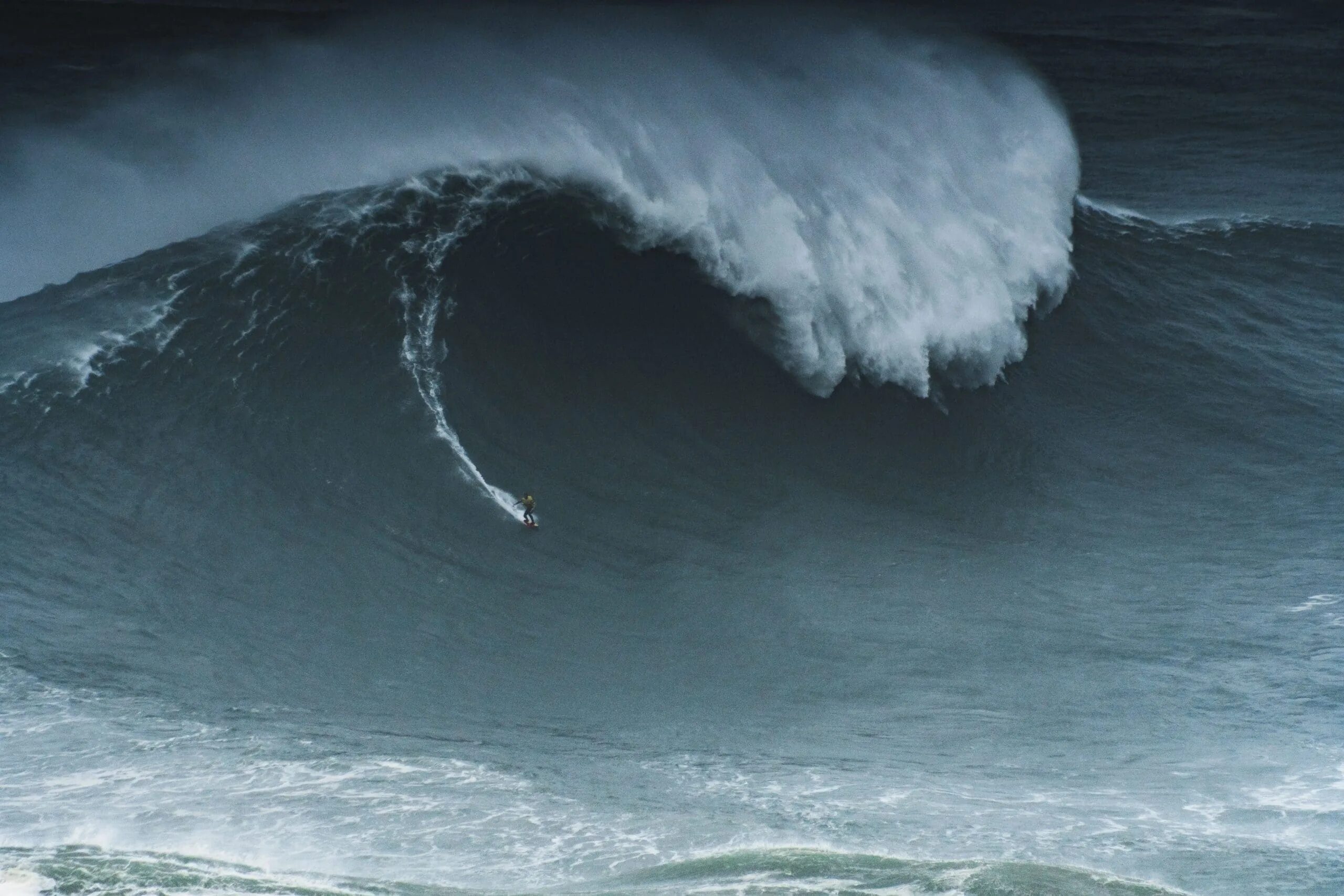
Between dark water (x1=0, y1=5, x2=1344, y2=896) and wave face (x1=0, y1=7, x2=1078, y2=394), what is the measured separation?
78 mm

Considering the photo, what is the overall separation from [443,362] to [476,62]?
5945 mm

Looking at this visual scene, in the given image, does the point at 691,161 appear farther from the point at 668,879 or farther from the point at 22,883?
the point at 22,883

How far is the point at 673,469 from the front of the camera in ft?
66.2

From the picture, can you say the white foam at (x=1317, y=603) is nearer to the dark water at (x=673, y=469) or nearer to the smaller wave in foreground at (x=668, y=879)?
the dark water at (x=673, y=469)

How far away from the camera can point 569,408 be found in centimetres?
2075


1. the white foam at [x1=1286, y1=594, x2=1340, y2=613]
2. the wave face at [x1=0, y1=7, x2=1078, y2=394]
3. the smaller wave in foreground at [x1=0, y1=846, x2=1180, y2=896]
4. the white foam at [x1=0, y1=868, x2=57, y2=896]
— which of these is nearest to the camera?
the white foam at [x1=0, y1=868, x2=57, y2=896]

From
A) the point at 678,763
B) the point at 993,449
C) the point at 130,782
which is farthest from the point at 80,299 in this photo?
the point at 993,449

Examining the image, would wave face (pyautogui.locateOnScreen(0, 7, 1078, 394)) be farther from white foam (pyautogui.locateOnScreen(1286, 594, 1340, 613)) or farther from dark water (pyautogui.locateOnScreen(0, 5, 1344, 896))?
white foam (pyautogui.locateOnScreen(1286, 594, 1340, 613))

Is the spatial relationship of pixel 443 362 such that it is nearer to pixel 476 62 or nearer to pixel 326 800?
pixel 476 62

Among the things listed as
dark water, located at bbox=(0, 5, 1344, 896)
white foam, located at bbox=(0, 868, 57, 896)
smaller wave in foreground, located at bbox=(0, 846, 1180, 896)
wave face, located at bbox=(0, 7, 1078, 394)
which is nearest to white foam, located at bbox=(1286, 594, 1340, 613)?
dark water, located at bbox=(0, 5, 1344, 896)

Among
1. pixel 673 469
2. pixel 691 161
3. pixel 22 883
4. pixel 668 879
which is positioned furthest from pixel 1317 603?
pixel 22 883

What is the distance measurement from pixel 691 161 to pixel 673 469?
17.9 feet

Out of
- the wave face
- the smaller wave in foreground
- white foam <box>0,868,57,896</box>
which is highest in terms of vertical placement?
the wave face

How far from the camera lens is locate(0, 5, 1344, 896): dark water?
13.8 metres
